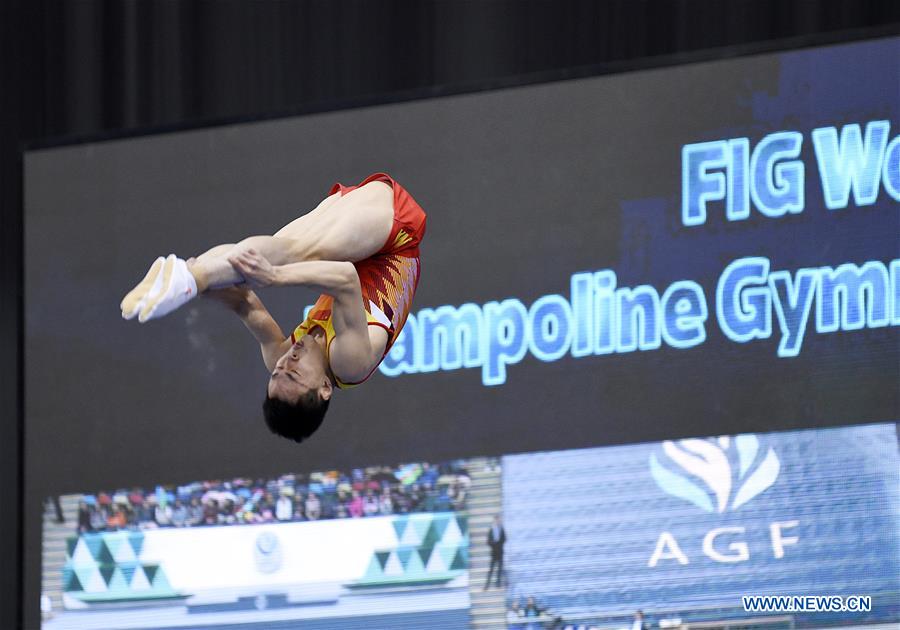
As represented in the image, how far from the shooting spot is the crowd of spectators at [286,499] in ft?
21.2

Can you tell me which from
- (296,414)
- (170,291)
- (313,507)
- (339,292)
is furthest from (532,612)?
(170,291)

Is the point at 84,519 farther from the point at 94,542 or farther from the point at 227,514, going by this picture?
the point at 227,514

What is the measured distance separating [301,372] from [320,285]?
0.34 metres

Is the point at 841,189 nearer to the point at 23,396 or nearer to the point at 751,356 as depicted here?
the point at 751,356

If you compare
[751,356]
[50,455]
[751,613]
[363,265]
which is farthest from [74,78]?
[751,613]

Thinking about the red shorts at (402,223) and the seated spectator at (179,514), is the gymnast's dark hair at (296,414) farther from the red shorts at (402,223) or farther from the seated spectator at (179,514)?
the seated spectator at (179,514)

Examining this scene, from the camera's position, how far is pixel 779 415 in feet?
20.0

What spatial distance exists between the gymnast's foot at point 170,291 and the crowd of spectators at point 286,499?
8.13 feet

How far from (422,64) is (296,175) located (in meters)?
0.86

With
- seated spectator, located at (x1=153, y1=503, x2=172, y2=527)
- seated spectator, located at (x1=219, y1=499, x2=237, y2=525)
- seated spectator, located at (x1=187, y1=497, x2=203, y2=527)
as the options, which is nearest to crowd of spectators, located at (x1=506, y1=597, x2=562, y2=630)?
seated spectator, located at (x1=219, y1=499, x2=237, y2=525)

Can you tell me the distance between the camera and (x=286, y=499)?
6684 millimetres

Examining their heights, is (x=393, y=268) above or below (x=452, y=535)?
above

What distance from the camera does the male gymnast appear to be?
4.24m

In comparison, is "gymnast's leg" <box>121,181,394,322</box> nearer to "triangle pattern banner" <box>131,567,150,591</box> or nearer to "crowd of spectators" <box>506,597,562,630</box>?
"crowd of spectators" <box>506,597,562,630</box>
